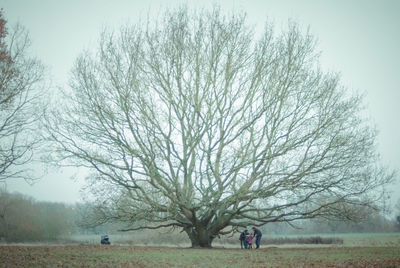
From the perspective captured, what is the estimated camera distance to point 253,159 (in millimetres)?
16656

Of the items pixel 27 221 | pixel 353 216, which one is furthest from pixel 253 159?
pixel 27 221

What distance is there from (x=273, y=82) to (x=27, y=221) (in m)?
23.0

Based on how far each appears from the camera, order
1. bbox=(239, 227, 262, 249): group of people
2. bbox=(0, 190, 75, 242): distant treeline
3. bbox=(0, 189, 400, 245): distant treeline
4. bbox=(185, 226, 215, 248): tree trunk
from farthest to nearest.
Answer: bbox=(0, 190, 75, 242): distant treeline → bbox=(0, 189, 400, 245): distant treeline → bbox=(239, 227, 262, 249): group of people → bbox=(185, 226, 215, 248): tree trunk

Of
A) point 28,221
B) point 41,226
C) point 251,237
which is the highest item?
point 28,221

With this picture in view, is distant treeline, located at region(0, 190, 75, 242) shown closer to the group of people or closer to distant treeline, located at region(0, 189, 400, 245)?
A: distant treeline, located at region(0, 189, 400, 245)

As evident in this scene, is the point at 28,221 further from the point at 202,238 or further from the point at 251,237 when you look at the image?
the point at 251,237

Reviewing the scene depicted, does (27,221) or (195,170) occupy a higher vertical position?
(195,170)

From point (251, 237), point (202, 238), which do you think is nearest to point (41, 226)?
point (202, 238)

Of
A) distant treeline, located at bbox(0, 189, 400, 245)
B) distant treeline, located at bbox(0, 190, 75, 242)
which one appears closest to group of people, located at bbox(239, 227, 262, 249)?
distant treeline, located at bbox(0, 189, 400, 245)

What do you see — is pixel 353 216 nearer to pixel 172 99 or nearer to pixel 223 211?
pixel 223 211

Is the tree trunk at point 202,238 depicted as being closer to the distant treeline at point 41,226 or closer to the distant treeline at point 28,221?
the distant treeline at point 41,226

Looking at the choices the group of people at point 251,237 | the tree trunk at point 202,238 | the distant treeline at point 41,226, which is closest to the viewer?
the tree trunk at point 202,238

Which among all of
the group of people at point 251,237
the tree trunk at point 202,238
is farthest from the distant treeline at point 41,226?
the tree trunk at point 202,238

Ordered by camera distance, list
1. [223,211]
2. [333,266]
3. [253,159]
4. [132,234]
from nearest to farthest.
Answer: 1. [333,266]
2. [253,159]
3. [223,211]
4. [132,234]
